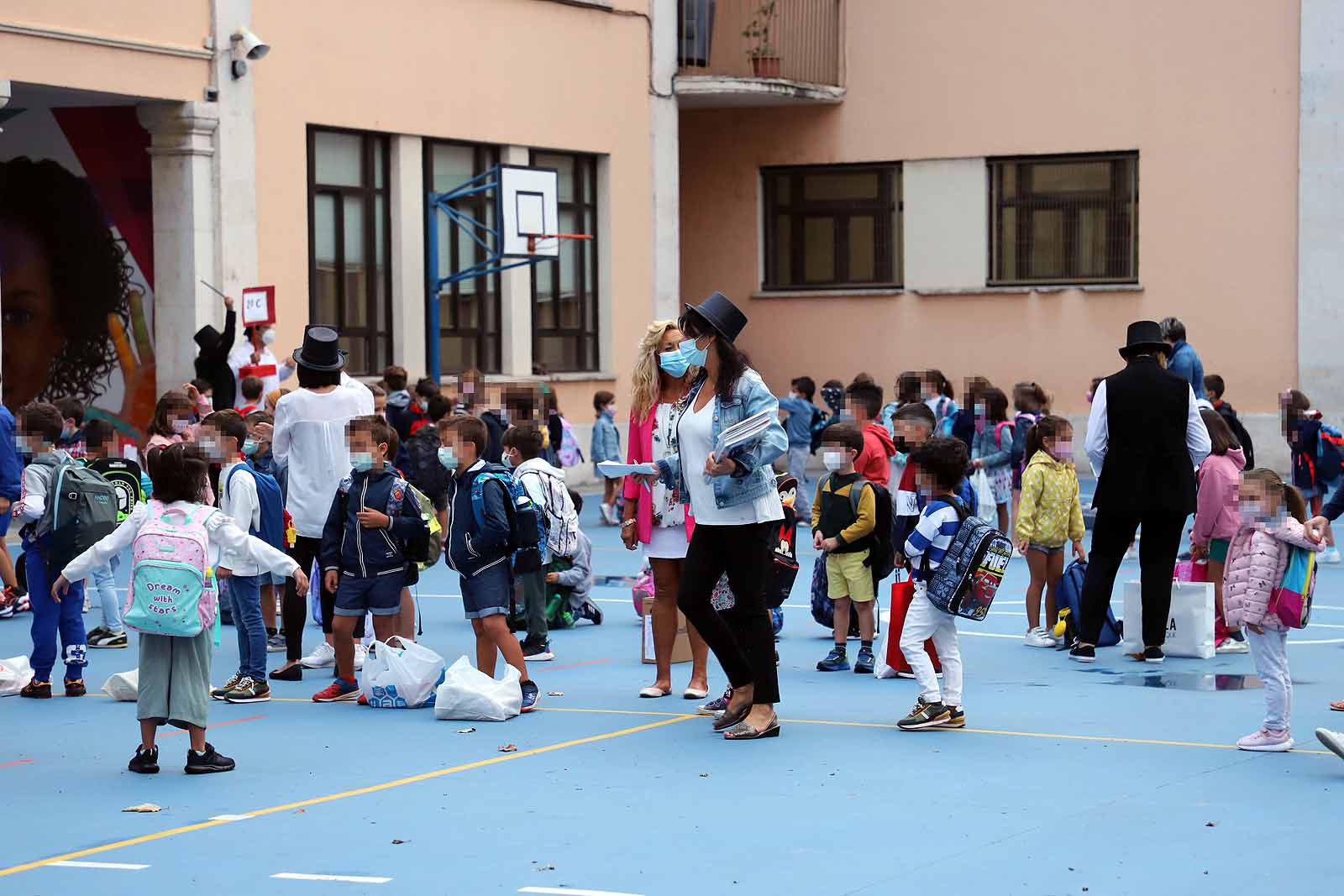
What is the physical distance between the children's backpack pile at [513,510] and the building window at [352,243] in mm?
13177

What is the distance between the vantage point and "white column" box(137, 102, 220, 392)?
2102 cm

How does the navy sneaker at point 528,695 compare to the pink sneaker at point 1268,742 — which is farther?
the navy sneaker at point 528,695

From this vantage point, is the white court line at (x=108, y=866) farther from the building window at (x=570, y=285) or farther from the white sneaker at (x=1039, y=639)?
the building window at (x=570, y=285)

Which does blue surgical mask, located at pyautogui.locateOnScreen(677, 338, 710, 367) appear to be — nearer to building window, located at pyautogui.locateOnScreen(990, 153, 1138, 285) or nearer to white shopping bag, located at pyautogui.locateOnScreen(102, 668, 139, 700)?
white shopping bag, located at pyautogui.locateOnScreen(102, 668, 139, 700)

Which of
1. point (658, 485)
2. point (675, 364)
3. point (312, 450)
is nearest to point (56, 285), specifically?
point (312, 450)

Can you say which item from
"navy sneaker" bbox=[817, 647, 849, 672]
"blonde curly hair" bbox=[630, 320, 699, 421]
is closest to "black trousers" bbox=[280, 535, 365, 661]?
"blonde curly hair" bbox=[630, 320, 699, 421]

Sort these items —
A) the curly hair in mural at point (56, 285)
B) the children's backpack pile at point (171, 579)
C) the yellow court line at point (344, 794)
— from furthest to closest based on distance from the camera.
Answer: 1. the curly hair in mural at point (56, 285)
2. the children's backpack pile at point (171, 579)
3. the yellow court line at point (344, 794)

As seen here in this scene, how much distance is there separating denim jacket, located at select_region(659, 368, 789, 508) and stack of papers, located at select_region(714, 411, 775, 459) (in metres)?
0.03

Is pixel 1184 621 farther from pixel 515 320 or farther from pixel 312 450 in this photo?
pixel 515 320

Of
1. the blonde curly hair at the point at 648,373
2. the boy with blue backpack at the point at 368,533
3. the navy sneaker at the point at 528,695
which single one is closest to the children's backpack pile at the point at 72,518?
the boy with blue backpack at the point at 368,533

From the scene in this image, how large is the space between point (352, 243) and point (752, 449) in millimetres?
15578

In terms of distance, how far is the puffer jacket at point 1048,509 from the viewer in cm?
1235

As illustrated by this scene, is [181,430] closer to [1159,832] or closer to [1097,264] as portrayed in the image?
[1159,832]

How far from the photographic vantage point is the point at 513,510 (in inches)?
398
